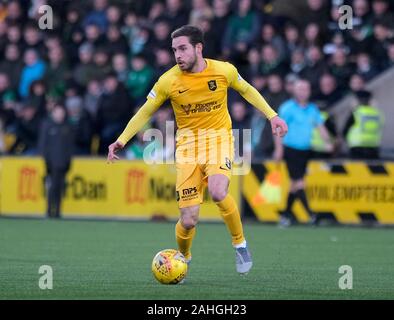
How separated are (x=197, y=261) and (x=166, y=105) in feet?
28.7

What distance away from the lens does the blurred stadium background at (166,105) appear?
19922 mm

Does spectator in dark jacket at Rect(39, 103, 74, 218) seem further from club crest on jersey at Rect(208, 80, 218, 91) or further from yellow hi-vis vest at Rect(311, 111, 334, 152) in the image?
club crest on jersey at Rect(208, 80, 218, 91)

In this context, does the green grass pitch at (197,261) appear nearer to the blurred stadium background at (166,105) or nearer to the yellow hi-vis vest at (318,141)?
the blurred stadium background at (166,105)

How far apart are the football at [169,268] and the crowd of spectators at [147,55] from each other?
960 cm

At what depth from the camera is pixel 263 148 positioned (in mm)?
20812

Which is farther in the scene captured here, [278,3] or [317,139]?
[278,3]

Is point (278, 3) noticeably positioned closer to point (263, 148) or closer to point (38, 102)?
point (263, 148)

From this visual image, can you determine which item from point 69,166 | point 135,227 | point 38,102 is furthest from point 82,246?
point 38,102

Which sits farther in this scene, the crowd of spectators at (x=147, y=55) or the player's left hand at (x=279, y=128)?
the crowd of spectators at (x=147, y=55)

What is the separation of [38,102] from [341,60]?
609 cm

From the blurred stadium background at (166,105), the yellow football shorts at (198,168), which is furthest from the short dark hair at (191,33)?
the blurred stadium background at (166,105)

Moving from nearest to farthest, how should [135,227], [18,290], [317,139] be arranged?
[18,290]
[135,227]
[317,139]

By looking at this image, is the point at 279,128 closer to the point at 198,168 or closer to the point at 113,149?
the point at 198,168

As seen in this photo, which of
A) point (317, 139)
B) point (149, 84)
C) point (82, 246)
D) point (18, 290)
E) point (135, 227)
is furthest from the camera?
point (149, 84)
